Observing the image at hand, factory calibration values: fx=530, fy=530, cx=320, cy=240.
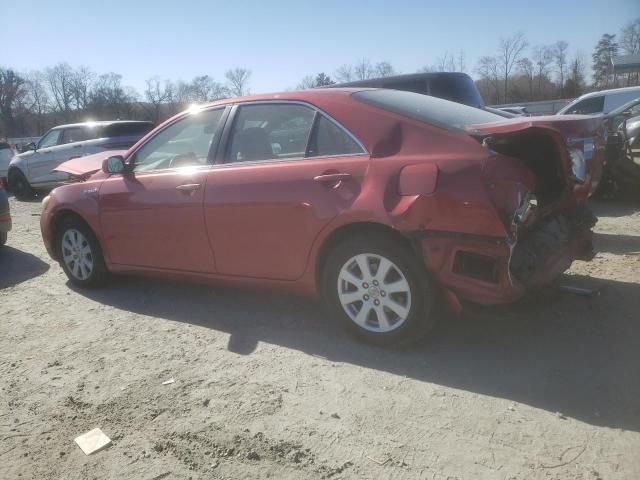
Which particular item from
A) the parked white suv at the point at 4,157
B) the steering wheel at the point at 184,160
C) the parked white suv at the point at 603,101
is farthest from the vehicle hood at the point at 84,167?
the parked white suv at the point at 603,101

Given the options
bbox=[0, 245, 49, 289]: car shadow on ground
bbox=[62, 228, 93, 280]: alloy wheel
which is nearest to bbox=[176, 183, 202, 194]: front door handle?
bbox=[62, 228, 93, 280]: alloy wheel

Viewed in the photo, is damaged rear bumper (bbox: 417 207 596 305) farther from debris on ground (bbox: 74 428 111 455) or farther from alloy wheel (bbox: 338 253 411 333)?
debris on ground (bbox: 74 428 111 455)

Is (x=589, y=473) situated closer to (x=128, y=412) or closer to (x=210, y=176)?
(x=128, y=412)

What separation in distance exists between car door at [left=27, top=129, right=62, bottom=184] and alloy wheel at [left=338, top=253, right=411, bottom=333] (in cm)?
1114

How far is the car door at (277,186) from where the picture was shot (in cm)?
340

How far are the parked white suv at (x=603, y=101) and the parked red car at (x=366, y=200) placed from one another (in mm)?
10981

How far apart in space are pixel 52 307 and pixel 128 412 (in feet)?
7.54

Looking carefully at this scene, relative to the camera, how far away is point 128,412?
2930 millimetres

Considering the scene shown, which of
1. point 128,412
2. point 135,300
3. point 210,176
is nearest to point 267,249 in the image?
point 210,176

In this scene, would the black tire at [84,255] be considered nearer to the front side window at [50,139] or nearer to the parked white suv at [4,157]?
the front side window at [50,139]

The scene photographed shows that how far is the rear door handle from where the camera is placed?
10.9 ft

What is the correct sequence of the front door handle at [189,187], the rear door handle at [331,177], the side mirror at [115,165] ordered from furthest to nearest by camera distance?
the side mirror at [115,165]
the front door handle at [189,187]
the rear door handle at [331,177]

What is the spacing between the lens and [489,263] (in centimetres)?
297

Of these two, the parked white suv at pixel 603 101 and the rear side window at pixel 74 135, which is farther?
the parked white suv at pixel 603 101
